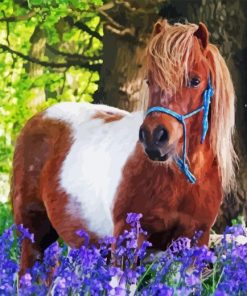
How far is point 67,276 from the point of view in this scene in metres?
4.04

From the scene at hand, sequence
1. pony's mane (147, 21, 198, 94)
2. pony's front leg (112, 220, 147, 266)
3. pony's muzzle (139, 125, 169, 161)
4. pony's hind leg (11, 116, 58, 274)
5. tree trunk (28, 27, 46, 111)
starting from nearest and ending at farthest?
pony's muzzle (139, 125, 169, 161) → pony's mane (147, 21, 198, 94) → pony's front leg (112, 220, 147, 266) → pony's hind leg (11, 116, 58, 274) → tree trunk (28, 27, 46, 111)

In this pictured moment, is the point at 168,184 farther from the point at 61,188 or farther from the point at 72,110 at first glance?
the point at 72,110

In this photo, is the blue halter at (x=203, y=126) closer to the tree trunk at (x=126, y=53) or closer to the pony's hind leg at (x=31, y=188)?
the pony's hind leg at (x=31, y=188)

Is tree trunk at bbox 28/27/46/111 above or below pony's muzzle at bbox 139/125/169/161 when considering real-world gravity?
below

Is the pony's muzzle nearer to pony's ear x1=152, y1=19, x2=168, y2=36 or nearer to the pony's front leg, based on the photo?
the pony's front leg

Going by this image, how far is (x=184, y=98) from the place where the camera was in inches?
196

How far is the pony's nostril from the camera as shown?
4754 millimetres

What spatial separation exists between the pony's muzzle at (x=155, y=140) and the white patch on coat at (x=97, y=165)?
50 centimetres

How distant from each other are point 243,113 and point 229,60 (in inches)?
19.8

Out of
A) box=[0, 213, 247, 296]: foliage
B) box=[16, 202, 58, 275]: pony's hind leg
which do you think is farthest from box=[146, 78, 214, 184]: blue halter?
box=[16, 202, 58, 275]: pony's hind leg

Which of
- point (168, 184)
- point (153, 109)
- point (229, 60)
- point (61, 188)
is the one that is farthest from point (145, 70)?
point (229, 60)

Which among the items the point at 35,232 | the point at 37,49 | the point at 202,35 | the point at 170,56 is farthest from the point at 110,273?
the point at 37,49

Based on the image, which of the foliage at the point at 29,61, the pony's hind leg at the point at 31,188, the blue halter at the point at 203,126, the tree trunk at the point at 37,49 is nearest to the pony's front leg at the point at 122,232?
the blue halter at the point at 203,126

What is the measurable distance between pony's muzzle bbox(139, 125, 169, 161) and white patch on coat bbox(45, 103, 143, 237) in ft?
1.65
